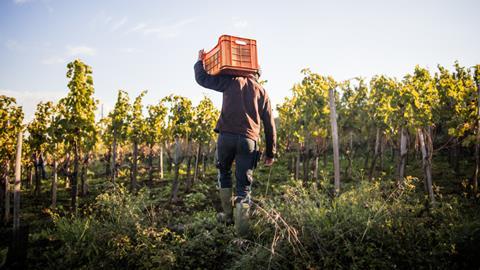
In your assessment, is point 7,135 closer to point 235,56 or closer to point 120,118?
point 120,118

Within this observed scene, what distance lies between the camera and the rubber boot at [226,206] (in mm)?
3660

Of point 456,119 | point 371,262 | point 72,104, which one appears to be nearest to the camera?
point 371,262

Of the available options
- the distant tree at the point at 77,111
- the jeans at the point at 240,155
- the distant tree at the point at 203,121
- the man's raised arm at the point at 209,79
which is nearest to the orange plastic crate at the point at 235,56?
the man's raised arm at the point at 209,79

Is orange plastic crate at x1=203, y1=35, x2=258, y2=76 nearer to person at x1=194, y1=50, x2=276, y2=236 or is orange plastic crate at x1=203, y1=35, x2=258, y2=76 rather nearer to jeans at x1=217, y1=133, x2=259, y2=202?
person at x1=194, y1=50, x2=276, y2=236

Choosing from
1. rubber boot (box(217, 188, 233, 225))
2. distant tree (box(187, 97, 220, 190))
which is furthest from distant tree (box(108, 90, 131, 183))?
rubber boot (box(217, 188, 233, 225))

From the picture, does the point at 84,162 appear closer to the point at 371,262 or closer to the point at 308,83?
the point at 308,83

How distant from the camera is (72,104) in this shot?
26.7 ft

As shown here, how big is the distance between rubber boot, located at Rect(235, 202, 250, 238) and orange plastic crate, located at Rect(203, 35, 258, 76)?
1.55 m

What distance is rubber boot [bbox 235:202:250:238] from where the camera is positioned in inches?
125

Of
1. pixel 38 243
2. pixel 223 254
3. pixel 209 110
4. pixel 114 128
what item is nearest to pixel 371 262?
pixel 223 254

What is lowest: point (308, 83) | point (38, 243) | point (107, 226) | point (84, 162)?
point (38, 243)

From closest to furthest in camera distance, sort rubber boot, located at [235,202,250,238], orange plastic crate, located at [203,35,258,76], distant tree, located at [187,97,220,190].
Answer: rubber boot, located at [235,202,250,238] < orange plastic crate, located at [203,35,258,76] < distant tree, located at [187,97,220,190]

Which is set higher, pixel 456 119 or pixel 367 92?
pixel 367 92

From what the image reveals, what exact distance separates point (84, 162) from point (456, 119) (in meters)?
13.6
